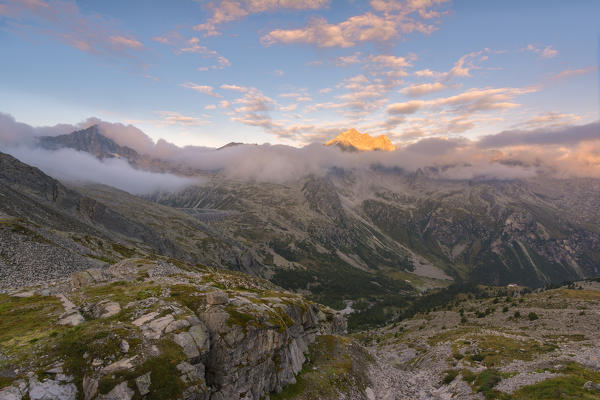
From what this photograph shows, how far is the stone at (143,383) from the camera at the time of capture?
25.3 meters

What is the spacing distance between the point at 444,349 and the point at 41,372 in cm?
9039

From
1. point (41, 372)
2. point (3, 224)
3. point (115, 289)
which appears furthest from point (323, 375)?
point (3, 224)

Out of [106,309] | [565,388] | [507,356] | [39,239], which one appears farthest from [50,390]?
[507,356]

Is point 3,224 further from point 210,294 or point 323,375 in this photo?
point 323,375

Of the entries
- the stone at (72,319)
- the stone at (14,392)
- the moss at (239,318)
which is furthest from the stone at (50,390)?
the moss at (239,318)

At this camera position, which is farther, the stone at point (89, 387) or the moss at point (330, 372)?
the moss at point (330, 372)

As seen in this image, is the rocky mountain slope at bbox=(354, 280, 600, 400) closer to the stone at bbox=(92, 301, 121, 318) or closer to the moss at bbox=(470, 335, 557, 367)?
the moss at bbox=(470, 335, 557, 367)

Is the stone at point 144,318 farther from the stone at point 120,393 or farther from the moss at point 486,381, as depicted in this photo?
the moss at point 486,381

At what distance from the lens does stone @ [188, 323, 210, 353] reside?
33250 millimetres

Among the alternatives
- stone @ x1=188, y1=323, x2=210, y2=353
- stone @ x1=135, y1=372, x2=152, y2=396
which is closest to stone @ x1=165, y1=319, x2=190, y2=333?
stone @ x1=188, y1=323, x2=210, y2=353

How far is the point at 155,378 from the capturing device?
2669cm

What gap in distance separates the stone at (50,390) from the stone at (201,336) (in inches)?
454

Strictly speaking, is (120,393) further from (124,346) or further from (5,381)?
(5,381)

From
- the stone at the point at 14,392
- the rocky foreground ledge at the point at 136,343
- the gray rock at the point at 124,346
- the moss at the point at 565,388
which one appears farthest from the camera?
the moss at the point at 565,388
